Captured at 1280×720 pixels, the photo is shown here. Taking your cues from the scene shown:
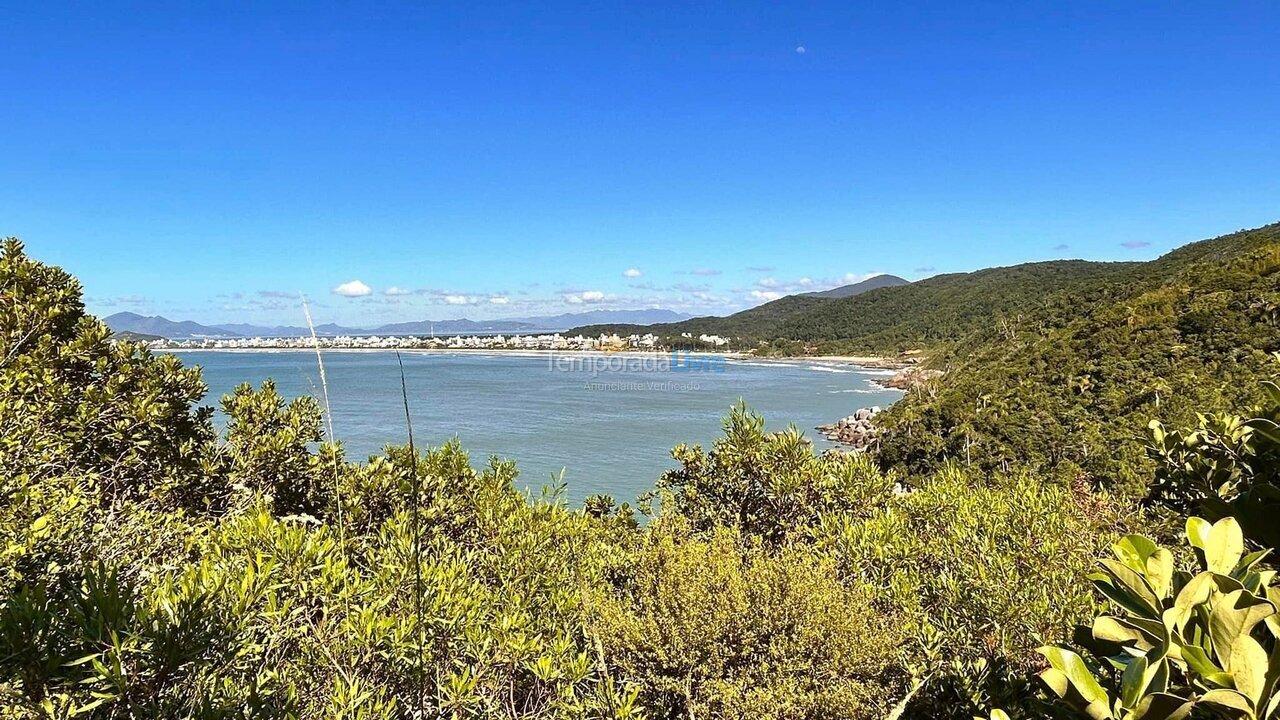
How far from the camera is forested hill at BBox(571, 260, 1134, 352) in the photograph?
84000 millimetres

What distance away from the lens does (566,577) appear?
231 inches

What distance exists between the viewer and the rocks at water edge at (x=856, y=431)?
3918 centimetres

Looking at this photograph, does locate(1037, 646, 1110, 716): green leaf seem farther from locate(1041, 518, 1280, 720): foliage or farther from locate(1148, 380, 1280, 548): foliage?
locate(1148, 380, 1280, 548): foliage

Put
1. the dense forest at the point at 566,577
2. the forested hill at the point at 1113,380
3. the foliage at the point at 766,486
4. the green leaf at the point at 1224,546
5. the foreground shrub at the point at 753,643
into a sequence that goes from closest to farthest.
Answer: the green leaf at the point at 1224,546 → the dense forest at the point at 566,577 → the foreground shrub at the point at 753,643 → the foliage at the point at 766,486 → the forested hill at the point at 1113,380

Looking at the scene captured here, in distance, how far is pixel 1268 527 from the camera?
161cm

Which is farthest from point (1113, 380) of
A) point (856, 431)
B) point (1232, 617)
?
point (1232, 617)

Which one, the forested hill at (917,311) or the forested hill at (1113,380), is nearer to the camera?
the forested hill at (1113,380)

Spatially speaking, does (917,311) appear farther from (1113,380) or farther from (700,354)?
(1113,380)

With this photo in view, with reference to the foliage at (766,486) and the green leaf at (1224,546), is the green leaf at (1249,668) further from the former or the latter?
the foliage at (766,486)

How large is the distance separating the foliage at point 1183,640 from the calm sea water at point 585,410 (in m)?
5.67

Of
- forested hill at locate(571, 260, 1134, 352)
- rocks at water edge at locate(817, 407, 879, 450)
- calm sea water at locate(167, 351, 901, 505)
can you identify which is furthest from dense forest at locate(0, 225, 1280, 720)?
forested hill at locate(571, 260, 1134, 352)

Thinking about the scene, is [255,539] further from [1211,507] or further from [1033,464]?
[1033,464]

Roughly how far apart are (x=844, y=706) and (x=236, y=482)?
6.64 m

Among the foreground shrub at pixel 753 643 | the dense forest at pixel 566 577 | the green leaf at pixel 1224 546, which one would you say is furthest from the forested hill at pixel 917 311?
the green leaf at pixel 1224 546
